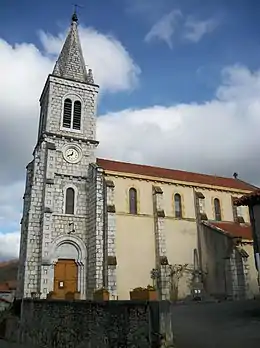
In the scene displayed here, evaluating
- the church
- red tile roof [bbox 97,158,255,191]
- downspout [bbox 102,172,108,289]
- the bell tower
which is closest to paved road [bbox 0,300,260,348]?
downspout [bbox 102,172,108,289]

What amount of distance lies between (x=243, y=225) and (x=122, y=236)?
12.6m

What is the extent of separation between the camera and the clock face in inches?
1199

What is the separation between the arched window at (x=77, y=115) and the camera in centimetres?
3241

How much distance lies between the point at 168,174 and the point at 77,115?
36.1 ft

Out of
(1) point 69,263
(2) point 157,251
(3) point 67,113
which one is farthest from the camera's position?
(3) point 67,113

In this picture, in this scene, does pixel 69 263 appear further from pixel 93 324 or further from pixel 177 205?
pixel 93 324

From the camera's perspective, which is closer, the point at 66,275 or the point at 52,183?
the point at 66,275

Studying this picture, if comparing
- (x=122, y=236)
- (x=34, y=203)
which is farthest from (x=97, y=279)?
(x=34, y=203)

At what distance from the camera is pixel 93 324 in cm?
939

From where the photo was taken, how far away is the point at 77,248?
2802 cm

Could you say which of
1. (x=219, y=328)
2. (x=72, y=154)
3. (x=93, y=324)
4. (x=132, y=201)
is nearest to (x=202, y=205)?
(x=132, y=201)

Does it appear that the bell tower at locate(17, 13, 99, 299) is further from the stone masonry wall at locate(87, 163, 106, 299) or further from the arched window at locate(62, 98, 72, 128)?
the stone masonry wall at locate(87, 163, 106, 299)

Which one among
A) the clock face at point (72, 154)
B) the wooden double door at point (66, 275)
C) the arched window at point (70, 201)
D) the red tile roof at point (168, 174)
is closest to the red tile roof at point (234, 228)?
the red tile roof at point (168, 174)

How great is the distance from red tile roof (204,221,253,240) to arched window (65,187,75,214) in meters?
12.4
